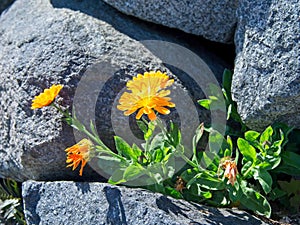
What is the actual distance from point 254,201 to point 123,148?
1.96 feet

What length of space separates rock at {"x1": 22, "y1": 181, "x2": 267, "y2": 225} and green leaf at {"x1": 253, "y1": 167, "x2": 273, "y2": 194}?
0.49 ft

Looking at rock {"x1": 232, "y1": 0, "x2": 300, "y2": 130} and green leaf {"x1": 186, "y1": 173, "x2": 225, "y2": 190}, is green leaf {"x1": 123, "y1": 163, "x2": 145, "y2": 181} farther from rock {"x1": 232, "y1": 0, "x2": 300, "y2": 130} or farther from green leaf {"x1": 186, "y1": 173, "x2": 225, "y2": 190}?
rock {"x1": 232, "y1": 0, "x2": 300, "y2": 130}

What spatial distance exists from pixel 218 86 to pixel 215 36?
27 centimetres

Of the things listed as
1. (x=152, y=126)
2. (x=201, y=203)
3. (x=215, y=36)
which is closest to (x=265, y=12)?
(x=215, y=36)

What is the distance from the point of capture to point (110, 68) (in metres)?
2.80

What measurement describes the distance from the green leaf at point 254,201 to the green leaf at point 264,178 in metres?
0.07

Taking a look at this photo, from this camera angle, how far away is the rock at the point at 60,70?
2742 mm

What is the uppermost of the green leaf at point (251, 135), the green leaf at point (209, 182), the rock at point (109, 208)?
the green leaf at point (251, 135)

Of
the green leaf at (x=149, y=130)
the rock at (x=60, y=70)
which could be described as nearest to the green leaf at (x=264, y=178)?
the green leaf at (x=149, y=130)

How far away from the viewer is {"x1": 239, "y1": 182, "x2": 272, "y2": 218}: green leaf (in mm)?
2492

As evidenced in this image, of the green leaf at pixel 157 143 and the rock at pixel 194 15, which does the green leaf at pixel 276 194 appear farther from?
the rock at pixel 194 15

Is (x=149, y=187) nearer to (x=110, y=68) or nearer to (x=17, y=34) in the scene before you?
(x=110, y=68)

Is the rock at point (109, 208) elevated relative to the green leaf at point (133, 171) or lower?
lower

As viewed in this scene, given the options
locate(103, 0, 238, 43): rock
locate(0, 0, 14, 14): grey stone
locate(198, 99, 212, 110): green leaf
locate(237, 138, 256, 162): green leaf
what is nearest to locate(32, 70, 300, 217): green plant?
locate(237, 138, 256, 162): green leaf
